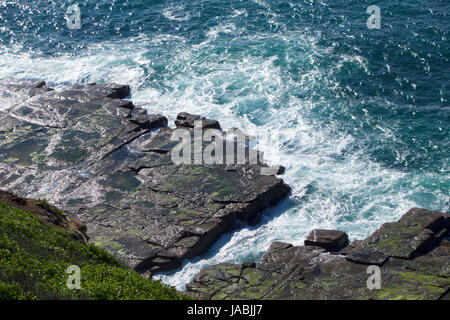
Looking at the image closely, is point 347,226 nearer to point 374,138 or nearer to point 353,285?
point 353,285

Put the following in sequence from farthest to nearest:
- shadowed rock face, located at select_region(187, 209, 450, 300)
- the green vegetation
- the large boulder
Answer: the large boulder
shadowed rock face, located at select_region(187, 209, 450, 300)
the green vegetation

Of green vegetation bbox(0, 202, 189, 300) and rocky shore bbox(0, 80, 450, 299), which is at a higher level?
green vegetation bbox(0, 202, 189, 300)

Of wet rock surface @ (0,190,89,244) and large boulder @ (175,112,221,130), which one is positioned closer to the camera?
wet rock surface @ (0,190,89,244)

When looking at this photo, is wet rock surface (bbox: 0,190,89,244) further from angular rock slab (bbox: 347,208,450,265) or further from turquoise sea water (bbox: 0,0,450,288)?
angular rock slab (bbox: 347,208,450,265)

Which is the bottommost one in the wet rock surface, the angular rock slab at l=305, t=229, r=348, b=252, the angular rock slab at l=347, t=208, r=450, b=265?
the angular rock slab at l=305, t=229, r=348, b=252

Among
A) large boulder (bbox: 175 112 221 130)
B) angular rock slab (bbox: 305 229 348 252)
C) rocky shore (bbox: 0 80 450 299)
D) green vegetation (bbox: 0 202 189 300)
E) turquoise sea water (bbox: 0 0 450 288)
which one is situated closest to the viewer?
green vegetation (bbox: 0 202 189 300)

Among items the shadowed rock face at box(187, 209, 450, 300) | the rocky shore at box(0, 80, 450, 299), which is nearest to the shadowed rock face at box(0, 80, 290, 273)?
the rocky shore at box(0, 80, 450, 299)
